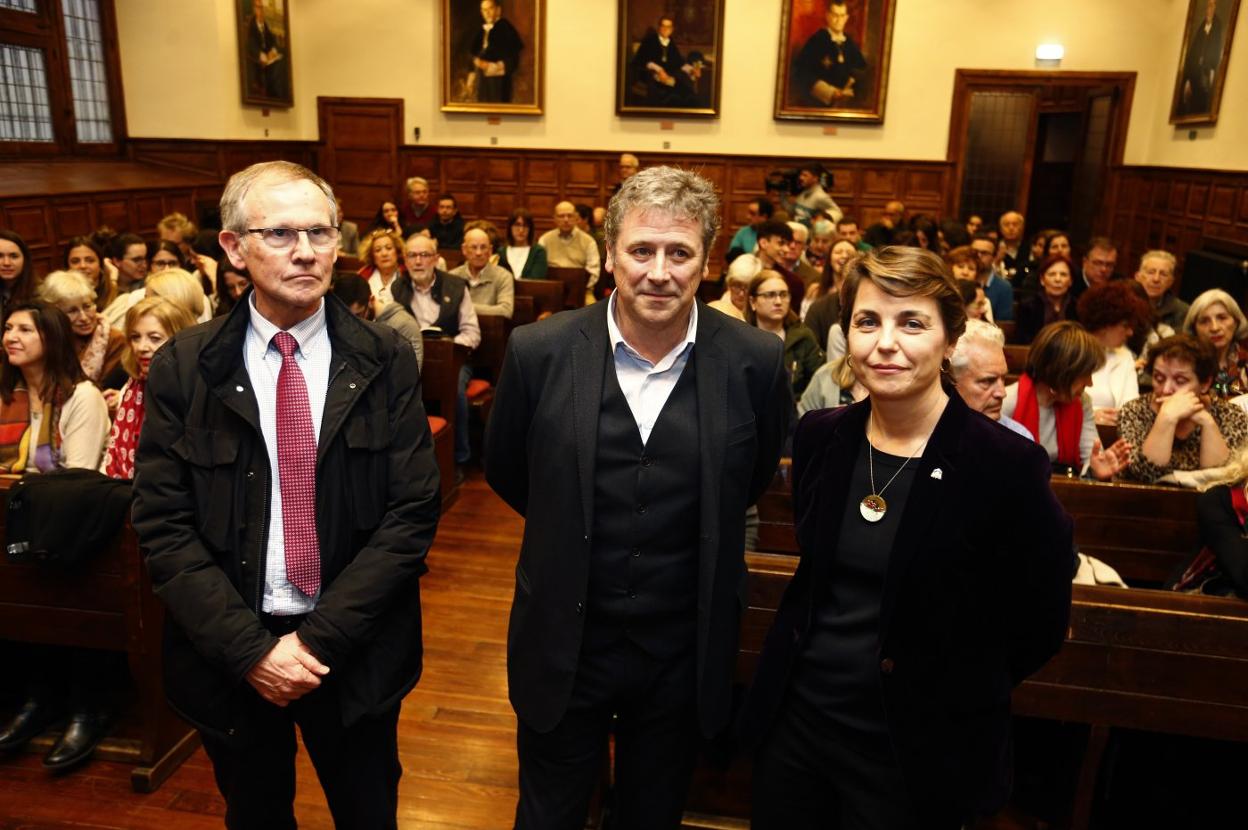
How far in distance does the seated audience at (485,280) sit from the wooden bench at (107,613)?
167 inches

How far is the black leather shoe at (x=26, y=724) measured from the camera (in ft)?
9.75

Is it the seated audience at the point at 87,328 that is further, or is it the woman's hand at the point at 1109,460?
the seated audience at the point at 87,328

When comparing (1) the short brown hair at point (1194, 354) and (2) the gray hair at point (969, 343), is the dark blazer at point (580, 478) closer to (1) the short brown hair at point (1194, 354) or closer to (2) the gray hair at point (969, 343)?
(2) the gray hair at point (969, 343)

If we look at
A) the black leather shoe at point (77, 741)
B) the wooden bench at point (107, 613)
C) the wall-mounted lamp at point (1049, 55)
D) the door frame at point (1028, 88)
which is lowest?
the black leather shoe at point (77, 741)

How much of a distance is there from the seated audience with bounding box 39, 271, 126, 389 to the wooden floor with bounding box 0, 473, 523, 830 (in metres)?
1.88

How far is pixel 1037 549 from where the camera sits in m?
1.58

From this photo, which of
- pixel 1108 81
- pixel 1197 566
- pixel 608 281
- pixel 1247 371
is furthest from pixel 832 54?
pixel 1197 566

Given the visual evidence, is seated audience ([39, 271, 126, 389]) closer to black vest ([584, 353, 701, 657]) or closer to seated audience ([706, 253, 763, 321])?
seated audience ([706, 253, 763, 321])

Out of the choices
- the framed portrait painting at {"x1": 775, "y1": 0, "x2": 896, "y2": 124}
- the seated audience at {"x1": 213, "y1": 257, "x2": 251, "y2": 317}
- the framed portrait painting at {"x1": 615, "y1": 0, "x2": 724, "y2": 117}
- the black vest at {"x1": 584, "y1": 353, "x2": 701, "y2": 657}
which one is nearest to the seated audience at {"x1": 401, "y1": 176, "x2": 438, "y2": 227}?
the framed portrait painting at {"x1": 615, "y1": 0, "x2": 724, "y2": 117}

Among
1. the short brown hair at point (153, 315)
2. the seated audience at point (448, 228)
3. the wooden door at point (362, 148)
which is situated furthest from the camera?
the wooden door at point (362, 148)

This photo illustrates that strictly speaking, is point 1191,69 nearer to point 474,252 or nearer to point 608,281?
point 608,281

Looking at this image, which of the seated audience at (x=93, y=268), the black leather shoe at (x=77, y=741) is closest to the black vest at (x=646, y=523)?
the black leather shoe at (x=77, y=741)

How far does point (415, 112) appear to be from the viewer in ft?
41.9

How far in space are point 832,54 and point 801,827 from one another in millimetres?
11600
